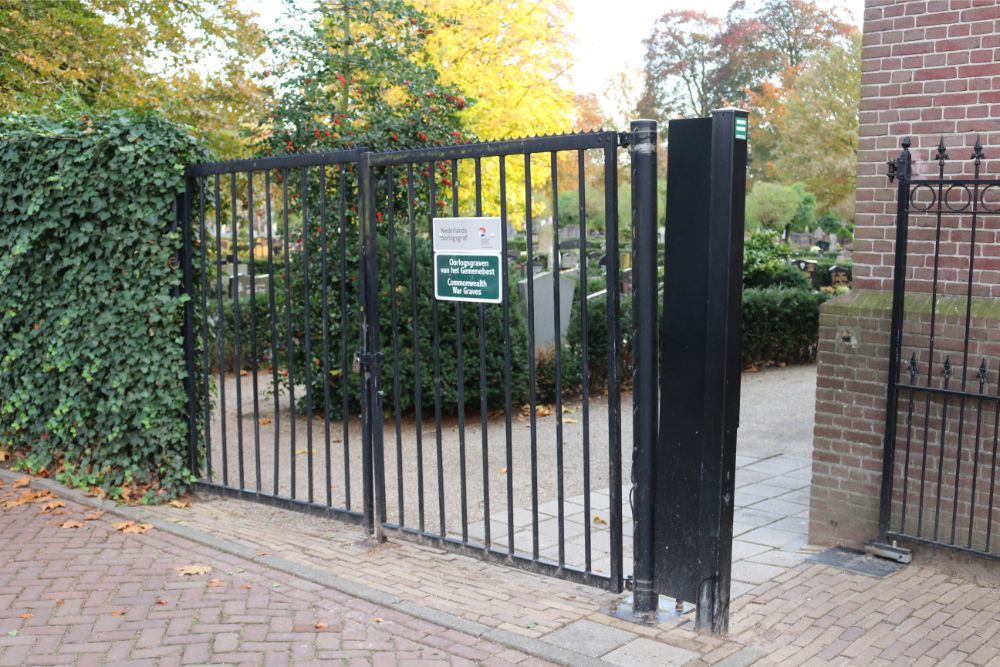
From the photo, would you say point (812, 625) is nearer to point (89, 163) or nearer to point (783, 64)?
point (89, 163)

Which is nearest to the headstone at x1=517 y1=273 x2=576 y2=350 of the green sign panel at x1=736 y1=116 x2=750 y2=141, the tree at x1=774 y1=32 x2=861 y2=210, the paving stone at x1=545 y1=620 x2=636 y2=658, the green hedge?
the green hedge

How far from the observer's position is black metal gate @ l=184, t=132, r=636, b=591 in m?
4.73

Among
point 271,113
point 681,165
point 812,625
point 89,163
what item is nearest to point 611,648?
point 812,625

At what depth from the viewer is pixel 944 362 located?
17.1ft

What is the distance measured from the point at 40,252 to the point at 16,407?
1.28m

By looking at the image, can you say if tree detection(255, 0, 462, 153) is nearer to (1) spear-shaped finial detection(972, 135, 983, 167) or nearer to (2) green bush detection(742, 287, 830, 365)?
(2) green bush detection(742, 287, 830, 365)

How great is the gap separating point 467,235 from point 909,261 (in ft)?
8.02

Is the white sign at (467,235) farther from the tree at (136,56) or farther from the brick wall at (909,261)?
the tree at (136,56)

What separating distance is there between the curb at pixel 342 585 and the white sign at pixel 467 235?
177 cm

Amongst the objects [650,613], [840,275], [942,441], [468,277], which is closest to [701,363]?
[650,613]

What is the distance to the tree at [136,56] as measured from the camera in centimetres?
1078

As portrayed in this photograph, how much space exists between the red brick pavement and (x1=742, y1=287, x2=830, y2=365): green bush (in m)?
8.97

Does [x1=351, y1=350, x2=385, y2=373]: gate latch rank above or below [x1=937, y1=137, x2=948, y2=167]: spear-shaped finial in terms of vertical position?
below

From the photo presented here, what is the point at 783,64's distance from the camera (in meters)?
46.2
